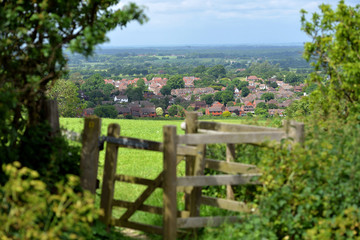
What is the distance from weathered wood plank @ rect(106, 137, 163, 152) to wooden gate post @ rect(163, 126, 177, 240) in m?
0.24

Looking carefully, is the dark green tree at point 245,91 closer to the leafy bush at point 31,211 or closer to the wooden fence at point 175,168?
the wooden fence at point 175,168

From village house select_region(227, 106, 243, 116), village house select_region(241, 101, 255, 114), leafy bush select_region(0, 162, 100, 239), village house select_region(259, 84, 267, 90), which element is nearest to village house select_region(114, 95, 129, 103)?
village house select_region(227, 106, 243, 116)

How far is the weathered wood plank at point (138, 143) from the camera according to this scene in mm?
6621

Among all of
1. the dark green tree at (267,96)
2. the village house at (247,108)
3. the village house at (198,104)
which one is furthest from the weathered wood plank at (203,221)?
the dark green tree at (267,96)

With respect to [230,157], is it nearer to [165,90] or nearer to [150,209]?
[150,209]

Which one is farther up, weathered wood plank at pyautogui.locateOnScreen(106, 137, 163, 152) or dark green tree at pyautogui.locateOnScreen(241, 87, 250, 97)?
weathered wood plank at pyautogui.locateOnScreen(106, 137, 163, 152)

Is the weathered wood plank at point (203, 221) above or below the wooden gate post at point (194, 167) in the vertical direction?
below

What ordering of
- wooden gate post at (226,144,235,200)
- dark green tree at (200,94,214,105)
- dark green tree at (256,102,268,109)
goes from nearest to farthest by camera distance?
1. wooden gate post at (226,144,235,200)
2. dark green tree at (256,102,268,109)
3. dark green tree at (200,94,214,105)

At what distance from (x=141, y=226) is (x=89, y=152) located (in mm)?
1285

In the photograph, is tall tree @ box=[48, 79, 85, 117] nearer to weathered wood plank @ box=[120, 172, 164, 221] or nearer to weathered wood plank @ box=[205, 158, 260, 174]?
weathered wood plank @ box=[120, 172, 164, 221]

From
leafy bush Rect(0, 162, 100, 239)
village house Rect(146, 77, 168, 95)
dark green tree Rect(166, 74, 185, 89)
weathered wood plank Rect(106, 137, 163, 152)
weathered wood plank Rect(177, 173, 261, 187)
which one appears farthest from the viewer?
dark green tree Rect(166, 74, 185, 89)

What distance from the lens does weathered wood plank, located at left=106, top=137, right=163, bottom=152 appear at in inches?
261

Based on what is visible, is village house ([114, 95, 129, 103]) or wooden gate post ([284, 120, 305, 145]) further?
village house ([114, 95, 129, 103])

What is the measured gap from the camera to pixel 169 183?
6.43 metres
